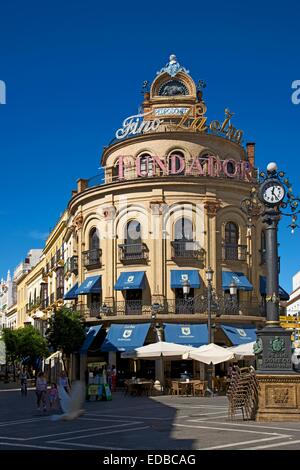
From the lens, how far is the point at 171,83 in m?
49.3

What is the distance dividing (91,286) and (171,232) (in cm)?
600

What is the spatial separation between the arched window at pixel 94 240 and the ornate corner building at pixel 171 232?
0.24ft

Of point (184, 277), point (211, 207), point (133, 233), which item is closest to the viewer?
point (184, 277)

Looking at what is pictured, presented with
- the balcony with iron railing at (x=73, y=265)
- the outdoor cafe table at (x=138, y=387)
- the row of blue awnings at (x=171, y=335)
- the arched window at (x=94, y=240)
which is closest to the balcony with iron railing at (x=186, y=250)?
the row of blue awnings at (x=171, y=335)

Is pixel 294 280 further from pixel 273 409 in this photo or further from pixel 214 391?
pixel 273 409

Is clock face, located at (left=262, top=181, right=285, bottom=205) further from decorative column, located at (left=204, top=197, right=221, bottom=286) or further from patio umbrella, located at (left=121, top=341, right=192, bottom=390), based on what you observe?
decorative column, located at (left=204, top=197, right=221, bottom=286)

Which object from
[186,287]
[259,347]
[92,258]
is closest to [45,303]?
[92,258]

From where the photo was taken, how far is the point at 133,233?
43.9 m

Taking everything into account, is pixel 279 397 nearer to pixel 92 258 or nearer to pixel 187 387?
pixel 187 387

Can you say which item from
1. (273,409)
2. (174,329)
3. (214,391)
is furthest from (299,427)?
(174,329)
